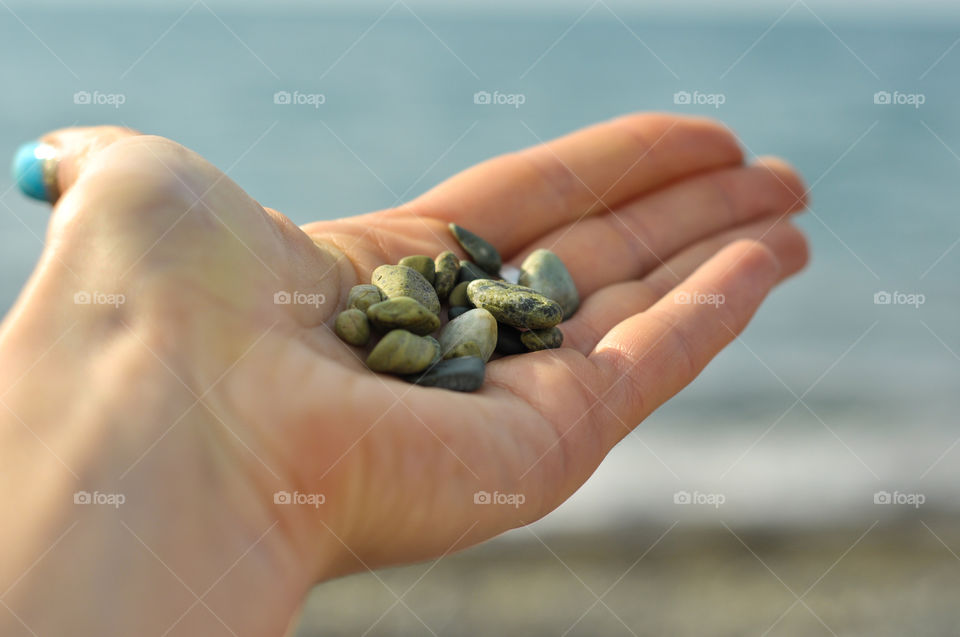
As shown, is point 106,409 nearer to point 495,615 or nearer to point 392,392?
point 392,392

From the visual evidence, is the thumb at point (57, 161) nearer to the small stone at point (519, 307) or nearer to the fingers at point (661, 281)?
the small stone at point (519, 307)

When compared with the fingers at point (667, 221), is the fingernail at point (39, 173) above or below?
below

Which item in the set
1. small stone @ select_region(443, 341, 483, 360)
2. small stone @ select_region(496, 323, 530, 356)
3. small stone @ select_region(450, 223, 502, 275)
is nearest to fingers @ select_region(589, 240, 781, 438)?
small stone @ select_region(496, 323, 530, 356)

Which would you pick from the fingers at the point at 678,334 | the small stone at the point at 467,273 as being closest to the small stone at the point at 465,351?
the fingers at the point at 678,334

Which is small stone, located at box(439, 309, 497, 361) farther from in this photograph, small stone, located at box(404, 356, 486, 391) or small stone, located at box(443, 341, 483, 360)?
small stone, located at box(404, 356, 486, 391)

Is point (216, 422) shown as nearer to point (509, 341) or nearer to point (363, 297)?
point (363, 297)
